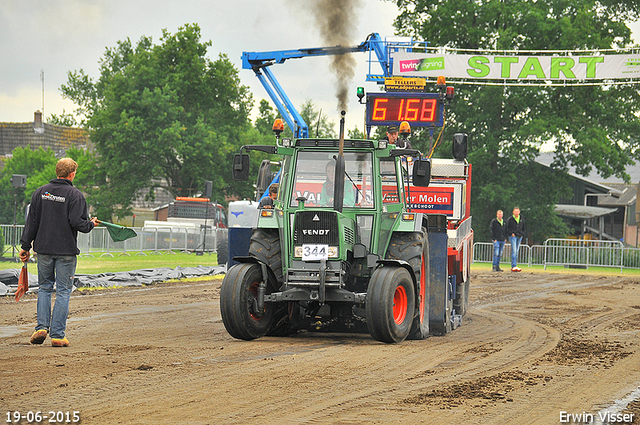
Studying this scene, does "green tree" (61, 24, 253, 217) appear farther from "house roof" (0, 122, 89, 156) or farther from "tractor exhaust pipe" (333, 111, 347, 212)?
"tractor exhaust pipe" (333, 111, 347, 212)

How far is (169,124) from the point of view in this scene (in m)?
49.9

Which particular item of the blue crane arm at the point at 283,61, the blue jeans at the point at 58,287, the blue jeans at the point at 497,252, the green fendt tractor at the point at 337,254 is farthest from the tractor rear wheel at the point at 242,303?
the blue jeans at the point at 497,252

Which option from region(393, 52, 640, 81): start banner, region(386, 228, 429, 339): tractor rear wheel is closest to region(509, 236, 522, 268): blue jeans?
region(393, 52, 640, 81): start banner

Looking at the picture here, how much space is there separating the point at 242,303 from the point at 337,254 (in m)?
1.21

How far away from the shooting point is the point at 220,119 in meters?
54.0

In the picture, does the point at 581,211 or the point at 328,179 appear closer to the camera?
the point at 328,179

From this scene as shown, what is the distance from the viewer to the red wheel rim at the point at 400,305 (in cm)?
953

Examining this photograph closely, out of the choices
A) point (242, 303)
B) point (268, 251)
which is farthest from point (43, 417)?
point (268, 251)

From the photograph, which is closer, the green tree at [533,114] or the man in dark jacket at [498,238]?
the man in dark jacket at [498,238]

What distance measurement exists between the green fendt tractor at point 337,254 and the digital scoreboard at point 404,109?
15.0 ft

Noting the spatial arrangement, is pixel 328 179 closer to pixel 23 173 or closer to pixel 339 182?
pixel 339 182

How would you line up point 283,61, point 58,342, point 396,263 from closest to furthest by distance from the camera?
point 58,342, point 396,263, point 283,61

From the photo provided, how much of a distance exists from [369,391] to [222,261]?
1911cm

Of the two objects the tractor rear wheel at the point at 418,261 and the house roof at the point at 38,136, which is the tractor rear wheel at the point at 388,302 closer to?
the tractor rear wheel at the point at 418,261
